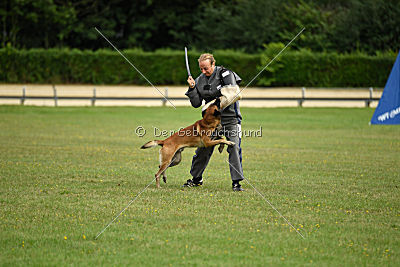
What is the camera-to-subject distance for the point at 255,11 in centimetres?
5444

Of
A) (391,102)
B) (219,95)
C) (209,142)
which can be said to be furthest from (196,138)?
(391,102)

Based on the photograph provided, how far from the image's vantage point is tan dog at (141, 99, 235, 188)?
9906 mm

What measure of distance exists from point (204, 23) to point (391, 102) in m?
35.4

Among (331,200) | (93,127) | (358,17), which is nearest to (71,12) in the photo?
(358,17)

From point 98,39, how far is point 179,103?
22.3 meters

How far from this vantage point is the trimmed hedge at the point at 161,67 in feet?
150

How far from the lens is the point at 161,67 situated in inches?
1911

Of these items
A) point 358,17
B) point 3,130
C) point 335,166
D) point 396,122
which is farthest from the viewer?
point 358,17

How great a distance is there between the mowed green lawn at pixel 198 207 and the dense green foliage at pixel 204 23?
32567 millimetres

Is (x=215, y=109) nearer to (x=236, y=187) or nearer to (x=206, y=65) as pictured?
(x=206, y=65)

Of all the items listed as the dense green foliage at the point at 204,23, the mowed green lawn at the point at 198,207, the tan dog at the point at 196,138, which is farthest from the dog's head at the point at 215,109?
the dense green foliage at the point at 204,23

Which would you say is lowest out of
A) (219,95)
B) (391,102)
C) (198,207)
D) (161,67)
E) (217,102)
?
(198,207)

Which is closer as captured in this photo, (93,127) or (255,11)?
(93,127)

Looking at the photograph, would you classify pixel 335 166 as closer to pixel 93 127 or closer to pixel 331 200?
pixel 331 200
